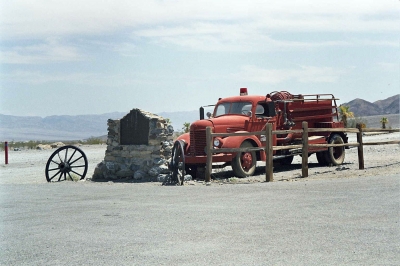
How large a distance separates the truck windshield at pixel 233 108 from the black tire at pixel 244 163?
1.53 m

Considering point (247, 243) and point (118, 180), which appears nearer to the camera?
point (247, 243)

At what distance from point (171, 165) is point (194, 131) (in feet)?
5.91

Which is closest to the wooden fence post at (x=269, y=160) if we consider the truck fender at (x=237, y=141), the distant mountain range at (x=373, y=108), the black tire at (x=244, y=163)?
the truck fender at (x=237, y=141)

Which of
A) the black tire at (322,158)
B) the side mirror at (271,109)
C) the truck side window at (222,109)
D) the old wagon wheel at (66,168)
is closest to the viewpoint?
the old wagon wheel at (66,168)

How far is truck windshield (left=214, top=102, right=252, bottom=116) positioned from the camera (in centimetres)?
1928

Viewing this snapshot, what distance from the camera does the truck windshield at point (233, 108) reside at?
19281 mm

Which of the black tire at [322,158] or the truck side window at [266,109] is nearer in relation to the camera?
the truck side window at [266,109]

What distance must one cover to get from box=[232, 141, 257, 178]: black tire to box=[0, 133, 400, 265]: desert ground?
299cm

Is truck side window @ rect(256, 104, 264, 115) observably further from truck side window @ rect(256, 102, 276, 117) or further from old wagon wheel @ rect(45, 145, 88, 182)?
old wagon wheel @ rect(45, 145, 88, 182)

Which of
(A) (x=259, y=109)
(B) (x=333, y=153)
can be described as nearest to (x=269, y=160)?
(A) (x=259, y=109)

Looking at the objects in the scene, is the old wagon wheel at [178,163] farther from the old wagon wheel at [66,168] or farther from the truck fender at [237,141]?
the old wagon wheel at [66,168]

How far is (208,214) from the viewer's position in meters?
10.1

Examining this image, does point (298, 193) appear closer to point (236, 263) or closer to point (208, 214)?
point (208, 214)

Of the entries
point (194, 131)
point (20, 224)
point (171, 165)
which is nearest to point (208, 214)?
point (20, 224)
